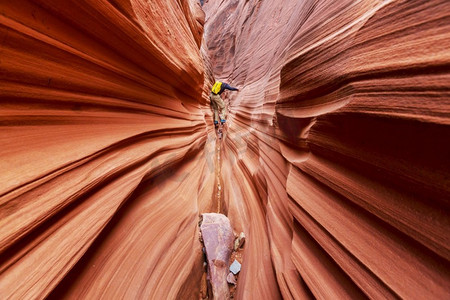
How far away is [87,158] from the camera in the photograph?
3.91 feet

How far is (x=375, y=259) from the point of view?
82 centimetres

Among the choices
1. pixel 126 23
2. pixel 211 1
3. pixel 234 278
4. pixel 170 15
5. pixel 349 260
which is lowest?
pixel 234 278

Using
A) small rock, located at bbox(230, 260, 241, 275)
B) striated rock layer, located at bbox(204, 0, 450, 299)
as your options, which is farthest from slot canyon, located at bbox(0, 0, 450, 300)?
small rock, located at bbox(230, 260, 241, 275)

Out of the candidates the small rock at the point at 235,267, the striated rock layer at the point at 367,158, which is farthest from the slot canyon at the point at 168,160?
the small rock at the point at 235,267

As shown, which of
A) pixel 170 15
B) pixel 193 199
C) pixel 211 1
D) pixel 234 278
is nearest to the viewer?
pixel 234 278

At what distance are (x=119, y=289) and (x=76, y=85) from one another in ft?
5.27

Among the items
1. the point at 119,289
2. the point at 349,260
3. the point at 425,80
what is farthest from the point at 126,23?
the point at 349,260

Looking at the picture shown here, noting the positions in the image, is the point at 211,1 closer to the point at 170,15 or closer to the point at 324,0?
the point at 170,15

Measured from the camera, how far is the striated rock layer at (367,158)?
649mm

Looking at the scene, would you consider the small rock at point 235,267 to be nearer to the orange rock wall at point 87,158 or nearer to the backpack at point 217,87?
the orange rock wall at point 87,158

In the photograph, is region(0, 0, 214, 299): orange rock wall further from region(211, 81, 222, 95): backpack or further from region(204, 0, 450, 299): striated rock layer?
region(211, 81, 222, 95): backpack

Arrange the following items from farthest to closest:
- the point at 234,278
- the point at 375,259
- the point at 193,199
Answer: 1. the point at 193,199
2. the point at 234,278
3. the point at 375,259

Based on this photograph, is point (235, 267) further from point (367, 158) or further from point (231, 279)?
point (367, 158)

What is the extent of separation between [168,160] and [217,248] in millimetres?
1318
